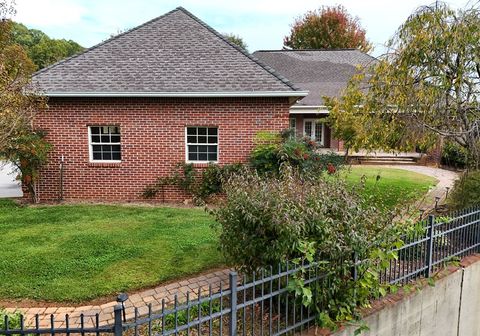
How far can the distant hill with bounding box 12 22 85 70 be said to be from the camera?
137 ft

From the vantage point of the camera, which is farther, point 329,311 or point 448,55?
point 448,55

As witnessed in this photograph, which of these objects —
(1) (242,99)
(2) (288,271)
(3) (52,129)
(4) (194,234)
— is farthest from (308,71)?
(2) (288,271)

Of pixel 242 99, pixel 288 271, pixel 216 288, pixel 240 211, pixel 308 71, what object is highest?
pixel 308 71

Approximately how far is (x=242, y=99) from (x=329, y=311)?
7994mm

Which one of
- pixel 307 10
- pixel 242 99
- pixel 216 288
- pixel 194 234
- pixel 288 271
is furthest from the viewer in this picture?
pixel 307 10

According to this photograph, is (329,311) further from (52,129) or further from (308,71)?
(308,71)

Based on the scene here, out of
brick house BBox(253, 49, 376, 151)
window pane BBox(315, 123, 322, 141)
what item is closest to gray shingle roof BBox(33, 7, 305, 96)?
brick house BBox(253, 49, 376, 151)

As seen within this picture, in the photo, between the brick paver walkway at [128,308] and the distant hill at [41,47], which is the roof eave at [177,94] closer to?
the brick paver walkway at [128,308]

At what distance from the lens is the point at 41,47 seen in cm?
4197

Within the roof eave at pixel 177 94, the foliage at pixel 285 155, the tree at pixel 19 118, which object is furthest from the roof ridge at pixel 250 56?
the tree at pixel 19 118

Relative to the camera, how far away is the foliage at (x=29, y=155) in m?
10.1

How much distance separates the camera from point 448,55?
292 inches

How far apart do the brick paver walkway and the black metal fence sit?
0.16ft

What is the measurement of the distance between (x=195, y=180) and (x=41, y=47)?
39352 millimetres
